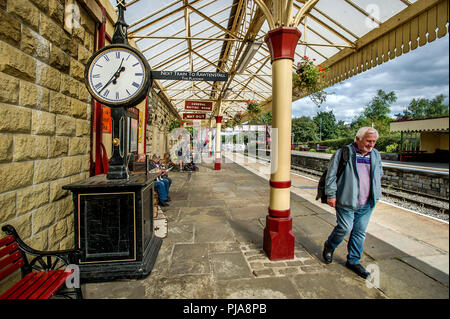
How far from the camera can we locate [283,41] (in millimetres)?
2832

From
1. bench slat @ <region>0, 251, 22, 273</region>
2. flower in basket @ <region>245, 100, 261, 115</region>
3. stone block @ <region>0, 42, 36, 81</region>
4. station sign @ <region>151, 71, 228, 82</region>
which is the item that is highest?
flower in basket @ <region>245, 100, 261, 115</region>

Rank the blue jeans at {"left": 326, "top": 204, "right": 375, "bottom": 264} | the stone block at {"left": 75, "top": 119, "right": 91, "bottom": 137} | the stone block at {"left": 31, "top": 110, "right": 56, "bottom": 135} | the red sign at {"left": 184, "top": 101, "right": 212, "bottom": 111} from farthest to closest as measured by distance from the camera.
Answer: the red sign at {"left": 184, "top": 101, "right": 212, "bottom": 111} → the stone block at {"left": 75, "top": 119, "right": 91, "bottom": 137} → the blue jeans at {"left": 326, "top": 204, "right": 375, "bottom": 264} → the stone block at {"left": 31, "top": 110, "right": 56, "bottom": 135}

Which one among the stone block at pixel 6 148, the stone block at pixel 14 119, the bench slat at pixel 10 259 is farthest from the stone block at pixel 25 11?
the bench slat at pixel 10 259

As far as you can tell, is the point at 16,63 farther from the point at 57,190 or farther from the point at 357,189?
the point at 357,189

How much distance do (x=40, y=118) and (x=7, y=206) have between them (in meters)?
0.93

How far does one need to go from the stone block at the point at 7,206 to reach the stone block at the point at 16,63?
3.48 ft

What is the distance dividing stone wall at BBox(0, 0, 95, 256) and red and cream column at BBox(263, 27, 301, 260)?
2556mm

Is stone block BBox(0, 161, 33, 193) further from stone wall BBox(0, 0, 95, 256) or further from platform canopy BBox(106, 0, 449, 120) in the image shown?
platform canopy BBox(106, 0, 449, 120)

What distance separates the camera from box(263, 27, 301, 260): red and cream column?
113 inches

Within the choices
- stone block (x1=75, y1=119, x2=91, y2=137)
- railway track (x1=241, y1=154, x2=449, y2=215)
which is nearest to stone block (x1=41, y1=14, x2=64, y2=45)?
stone block (x1=75, y1=119, x2=91, y2=137)

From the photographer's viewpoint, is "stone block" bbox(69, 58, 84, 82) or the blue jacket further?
"stone block" bbox(69, 58, 84, 82)

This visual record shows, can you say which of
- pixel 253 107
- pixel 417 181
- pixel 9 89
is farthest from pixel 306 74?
pixel 253 107
